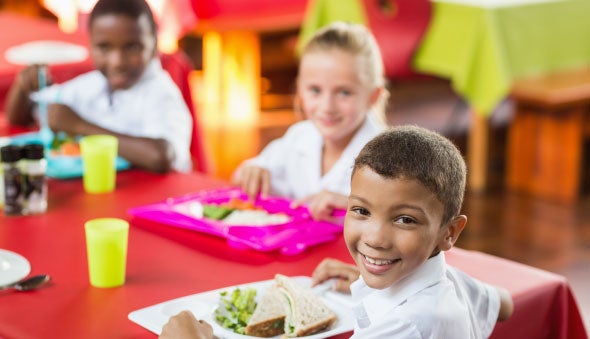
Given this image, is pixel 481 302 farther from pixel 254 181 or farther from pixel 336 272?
pixel 254 181

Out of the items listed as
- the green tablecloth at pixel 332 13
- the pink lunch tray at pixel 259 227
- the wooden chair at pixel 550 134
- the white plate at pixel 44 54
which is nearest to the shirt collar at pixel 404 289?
the pink lunch tray at pixel 259 227

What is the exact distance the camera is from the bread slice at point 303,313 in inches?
50.9

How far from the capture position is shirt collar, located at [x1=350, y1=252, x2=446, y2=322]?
1.18 meters

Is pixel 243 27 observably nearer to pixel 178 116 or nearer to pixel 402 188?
pixel 178 116

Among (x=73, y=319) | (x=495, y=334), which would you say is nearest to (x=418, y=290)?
(x=495, y=334)

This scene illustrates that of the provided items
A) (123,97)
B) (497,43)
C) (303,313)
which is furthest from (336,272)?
(497,43)

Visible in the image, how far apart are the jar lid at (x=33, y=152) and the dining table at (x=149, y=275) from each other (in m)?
0.11

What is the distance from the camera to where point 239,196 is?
1.92 m

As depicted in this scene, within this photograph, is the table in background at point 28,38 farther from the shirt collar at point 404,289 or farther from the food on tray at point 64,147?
the shirt collar at point 404,289

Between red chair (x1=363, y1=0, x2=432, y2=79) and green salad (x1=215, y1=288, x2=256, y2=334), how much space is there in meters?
2.67

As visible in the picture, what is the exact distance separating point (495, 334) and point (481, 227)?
7.66 ft

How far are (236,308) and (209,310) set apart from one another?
1.5 inches

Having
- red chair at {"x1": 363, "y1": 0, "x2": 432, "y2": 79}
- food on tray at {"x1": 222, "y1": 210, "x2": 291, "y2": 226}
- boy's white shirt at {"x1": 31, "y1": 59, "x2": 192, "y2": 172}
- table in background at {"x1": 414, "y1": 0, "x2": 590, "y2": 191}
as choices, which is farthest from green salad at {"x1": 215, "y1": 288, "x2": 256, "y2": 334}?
red chair at {"x1": 363, "y1": 0, "x2": 432, "y2": 79}

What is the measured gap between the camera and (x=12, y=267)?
4.94 feet
